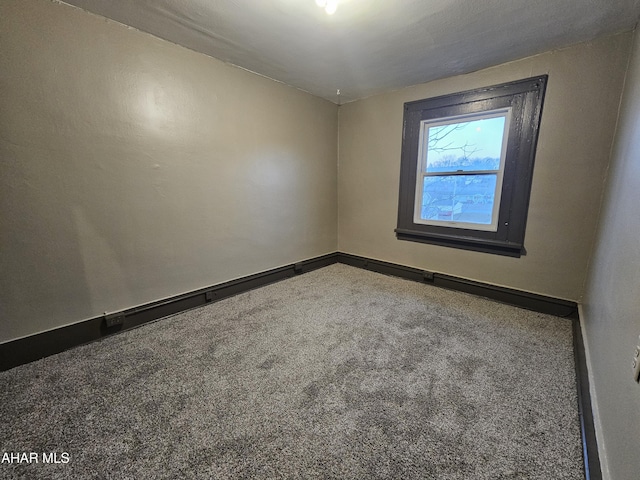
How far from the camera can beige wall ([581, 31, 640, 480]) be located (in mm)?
824

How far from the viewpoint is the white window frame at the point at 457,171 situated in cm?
235

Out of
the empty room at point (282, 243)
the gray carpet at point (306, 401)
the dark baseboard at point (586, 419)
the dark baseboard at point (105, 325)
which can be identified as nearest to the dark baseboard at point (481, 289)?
the empty room at point (282, 243)

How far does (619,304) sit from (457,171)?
72.4 inches

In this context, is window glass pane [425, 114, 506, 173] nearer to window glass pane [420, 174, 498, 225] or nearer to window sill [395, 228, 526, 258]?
window glass pane [420, 174, 498, 225]

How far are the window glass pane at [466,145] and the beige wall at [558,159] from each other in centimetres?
32

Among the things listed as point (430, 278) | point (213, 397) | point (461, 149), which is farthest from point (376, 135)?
point (213, 397)

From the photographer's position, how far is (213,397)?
1.34m

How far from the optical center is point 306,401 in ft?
4.31

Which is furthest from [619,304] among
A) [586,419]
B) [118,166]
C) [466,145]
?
[118,166]

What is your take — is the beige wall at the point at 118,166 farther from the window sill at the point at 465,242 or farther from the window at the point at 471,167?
the window sill at the point at 465,242

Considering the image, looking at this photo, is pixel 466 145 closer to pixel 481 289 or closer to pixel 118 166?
pixel 481 289

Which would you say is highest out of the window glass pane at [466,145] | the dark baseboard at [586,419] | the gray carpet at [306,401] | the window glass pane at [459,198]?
Result: the window glass pane at [466,145]

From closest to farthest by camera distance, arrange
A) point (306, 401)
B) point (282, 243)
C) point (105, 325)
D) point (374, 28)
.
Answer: point (306, 401) → point (374, 28) → point (105, 325) → point (282, 243)

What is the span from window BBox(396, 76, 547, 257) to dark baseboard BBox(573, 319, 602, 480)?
1012mm
